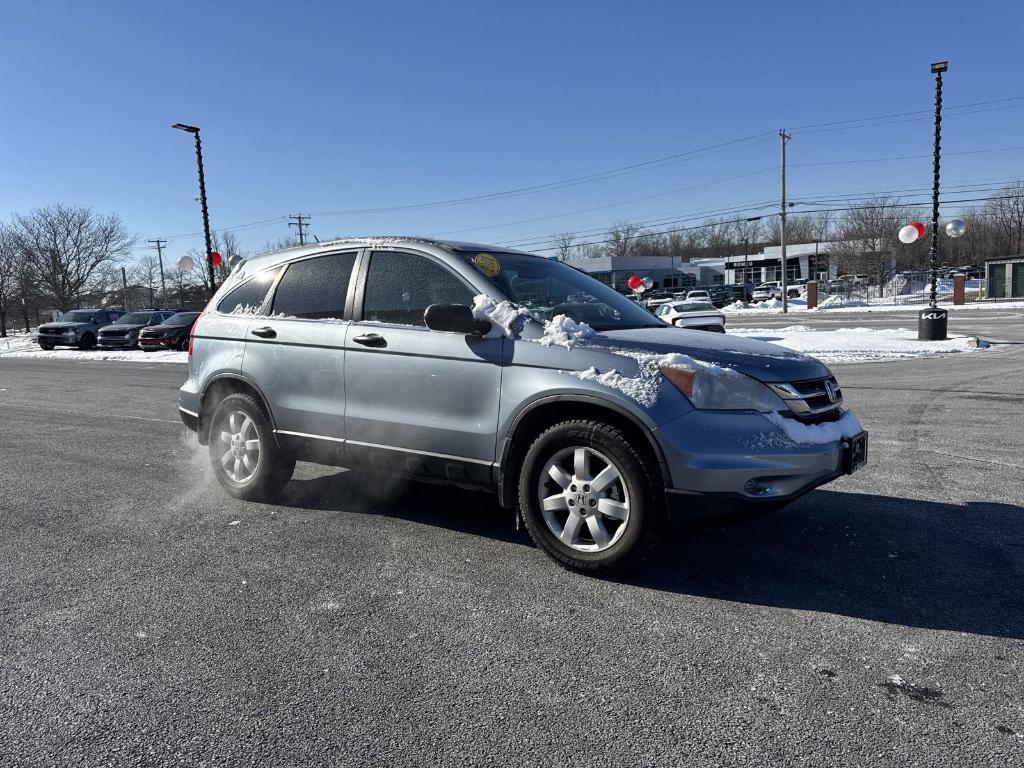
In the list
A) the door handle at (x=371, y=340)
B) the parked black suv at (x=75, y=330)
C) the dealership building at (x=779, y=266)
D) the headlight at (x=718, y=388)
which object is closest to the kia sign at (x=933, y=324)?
the headlight at (x=718, y=388)

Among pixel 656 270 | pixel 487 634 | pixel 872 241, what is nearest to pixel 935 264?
pixel 487 634

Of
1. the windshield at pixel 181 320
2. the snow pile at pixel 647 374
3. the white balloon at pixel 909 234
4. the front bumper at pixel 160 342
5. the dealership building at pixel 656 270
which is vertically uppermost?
the dealership building at pixel 656 270

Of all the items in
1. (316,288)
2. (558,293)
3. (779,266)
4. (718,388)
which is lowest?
(718,388)

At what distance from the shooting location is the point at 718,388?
11.7 ft

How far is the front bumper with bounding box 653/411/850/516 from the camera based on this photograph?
347cm

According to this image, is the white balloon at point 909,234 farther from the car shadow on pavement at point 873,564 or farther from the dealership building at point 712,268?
the dealership building at point 712,268

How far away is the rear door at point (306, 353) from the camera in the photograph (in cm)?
478

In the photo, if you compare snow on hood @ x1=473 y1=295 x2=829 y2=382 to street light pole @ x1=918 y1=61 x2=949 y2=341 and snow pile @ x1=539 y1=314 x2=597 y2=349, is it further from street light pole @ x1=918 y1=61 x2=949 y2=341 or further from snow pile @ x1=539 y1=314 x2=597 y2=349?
street light pole @ x1=918 y1=61 x2=949 y2=341

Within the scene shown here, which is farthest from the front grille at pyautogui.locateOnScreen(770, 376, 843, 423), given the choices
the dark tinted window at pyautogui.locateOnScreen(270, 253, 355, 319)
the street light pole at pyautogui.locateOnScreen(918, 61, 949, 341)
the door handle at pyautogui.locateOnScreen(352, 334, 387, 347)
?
the street light pole at pyautogui.locateOnScreen(918, 61, 949, 341)

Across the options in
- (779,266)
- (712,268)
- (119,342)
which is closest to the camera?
(119,342)

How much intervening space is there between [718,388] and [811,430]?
1.84 ft

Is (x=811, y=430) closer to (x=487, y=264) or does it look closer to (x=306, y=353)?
(x=487, y=264)

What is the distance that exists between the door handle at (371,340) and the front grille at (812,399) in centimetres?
228

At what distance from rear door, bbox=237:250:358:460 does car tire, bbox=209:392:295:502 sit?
0.60 feet
